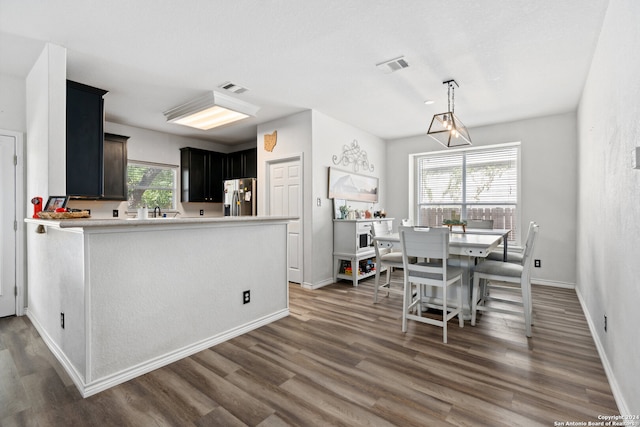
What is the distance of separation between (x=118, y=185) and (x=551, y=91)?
19.5ft

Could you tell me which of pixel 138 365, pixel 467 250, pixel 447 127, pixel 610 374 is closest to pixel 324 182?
pixel 447 127

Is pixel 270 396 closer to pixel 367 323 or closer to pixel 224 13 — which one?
pixel 367 323

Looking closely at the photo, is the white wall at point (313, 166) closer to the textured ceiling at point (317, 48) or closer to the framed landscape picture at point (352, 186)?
the framed landscape picture at point (352, 186)

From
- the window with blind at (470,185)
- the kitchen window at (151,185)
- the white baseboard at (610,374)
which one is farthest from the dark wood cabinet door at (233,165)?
the white baseboard at (610,374)

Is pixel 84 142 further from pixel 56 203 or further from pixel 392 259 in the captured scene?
pixel 392 259

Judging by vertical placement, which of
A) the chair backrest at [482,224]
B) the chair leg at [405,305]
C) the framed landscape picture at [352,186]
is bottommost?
the chair leg at [405,305]

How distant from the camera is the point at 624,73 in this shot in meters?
1.79

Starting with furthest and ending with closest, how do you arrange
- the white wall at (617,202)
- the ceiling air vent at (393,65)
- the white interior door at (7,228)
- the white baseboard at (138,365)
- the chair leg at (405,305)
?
1. the white interior door at (7,228)
2. the ceiling air vent at (393,65)
3. the chair leg at (405,305)
4. the white baseboard at (138,365)
5. the white wall at (617,202)

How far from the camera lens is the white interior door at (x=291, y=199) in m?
4.70

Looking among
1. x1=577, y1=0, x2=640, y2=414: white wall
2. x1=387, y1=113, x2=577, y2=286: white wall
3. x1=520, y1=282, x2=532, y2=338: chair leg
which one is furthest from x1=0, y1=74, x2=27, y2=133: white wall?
x1=387, y1=113, x2=577, y2=286: white wall

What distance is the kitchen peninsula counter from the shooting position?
1.99 m

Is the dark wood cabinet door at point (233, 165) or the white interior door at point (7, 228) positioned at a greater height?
the dark wood cabinet door at point (233, 165)

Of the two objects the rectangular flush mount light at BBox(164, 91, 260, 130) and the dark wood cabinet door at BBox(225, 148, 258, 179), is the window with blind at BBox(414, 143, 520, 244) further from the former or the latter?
the rectangular flush mount light at BBox(164, 91, 260, 130)

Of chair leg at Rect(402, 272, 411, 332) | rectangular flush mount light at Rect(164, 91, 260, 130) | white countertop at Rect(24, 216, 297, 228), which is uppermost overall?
rectangular flush mount light at Rect(164, 91, 260, 130)
